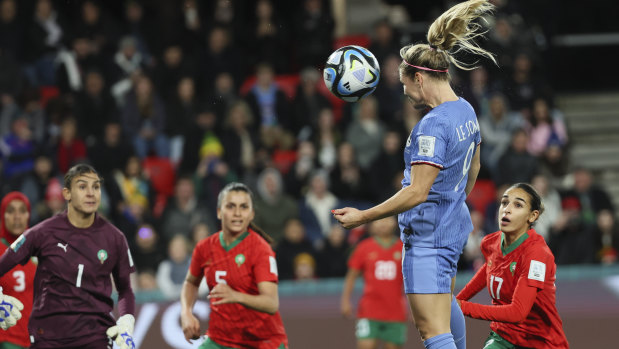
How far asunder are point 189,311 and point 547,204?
6.52 metres

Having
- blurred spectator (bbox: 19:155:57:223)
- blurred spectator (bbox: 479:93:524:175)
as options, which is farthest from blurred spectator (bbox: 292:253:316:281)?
blurred spectator (bbox: 19:155:57:223)

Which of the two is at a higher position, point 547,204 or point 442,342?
point 547,204

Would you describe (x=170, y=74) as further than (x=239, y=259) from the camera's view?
Yes

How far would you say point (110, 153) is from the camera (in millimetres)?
12195

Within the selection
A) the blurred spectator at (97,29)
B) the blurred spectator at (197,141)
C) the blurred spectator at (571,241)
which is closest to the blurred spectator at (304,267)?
the blurred spectator at (197,141)

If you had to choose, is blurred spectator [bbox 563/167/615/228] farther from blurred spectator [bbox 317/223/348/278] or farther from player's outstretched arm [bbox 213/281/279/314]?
player's outstretched arm [bbox 213/281/279/314]

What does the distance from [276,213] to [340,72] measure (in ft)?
19.1

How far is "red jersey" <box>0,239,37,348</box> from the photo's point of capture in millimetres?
6918

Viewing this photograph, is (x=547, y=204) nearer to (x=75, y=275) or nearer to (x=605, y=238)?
(x=605, y=238)

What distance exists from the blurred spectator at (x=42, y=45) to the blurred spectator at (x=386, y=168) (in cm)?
470

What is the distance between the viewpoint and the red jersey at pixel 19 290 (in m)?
6.92

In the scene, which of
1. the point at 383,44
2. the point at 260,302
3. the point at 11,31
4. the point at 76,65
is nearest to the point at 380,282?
the point at 260,302

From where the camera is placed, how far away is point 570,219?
11.4m

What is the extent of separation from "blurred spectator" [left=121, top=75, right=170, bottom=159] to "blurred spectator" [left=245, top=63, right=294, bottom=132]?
1.21 metres
